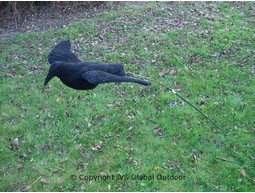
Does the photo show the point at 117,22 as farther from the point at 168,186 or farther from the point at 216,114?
the point at 168,186

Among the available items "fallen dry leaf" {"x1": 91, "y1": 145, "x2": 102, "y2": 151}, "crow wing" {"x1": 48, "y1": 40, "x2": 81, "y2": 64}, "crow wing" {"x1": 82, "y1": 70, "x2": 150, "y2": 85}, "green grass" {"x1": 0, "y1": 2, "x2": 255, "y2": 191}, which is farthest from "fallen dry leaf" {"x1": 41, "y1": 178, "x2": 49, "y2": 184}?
"crow wing" {"x1": 82, "y1": 70, "x2": 150, "y2": 85}

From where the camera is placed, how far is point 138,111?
16.3ft

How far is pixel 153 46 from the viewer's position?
6559 millimetres

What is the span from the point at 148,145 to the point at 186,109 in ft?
2.83

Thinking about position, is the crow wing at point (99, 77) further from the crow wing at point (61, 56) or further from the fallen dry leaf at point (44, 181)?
the fallen dry leaf at point (44, 181)

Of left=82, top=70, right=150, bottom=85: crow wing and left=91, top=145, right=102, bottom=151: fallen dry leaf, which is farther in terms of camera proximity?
left=91, top=145, right=102, bottom=151: fallen dry leaf

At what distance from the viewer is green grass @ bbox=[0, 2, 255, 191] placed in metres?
4.10

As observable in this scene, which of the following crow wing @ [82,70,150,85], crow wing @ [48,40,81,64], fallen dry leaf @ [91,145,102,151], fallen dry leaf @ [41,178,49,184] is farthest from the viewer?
fallen dry leaf @ [91,145,102,151]

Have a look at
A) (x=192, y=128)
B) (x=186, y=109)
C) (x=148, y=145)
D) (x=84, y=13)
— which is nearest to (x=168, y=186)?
(x=148, y=145)

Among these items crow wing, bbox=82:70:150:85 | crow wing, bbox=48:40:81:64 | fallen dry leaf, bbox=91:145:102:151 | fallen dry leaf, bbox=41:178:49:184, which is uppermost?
crow wing, bbox=82:70:150:85

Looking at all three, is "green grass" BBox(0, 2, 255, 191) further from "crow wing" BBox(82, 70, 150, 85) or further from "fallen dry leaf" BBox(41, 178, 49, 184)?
"crow wing" BBox(82, 70, 150, 85)

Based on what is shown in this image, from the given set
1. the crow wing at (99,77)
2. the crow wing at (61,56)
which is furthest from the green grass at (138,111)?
the crow wing at (99,77)

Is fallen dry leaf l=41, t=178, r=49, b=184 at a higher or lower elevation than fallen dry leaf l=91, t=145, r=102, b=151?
lower

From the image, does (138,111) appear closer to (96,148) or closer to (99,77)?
(96,148)
